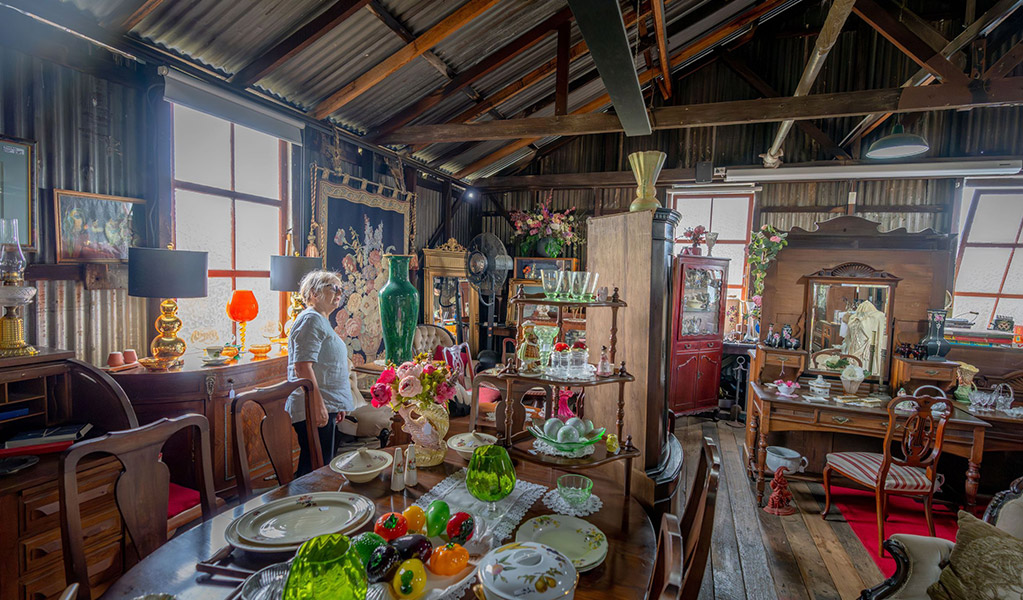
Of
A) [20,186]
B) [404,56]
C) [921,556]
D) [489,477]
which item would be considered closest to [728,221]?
[404,56]

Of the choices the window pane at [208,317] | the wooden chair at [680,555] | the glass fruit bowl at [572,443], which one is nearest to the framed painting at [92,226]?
the window pane at [208,317]

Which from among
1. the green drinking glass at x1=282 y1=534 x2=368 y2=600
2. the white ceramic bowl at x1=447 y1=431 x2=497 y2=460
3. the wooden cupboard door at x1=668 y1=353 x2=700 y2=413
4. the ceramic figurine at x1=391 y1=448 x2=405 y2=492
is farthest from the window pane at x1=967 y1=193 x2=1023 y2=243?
the green drinking glass at x1=282 y1=534 x2=368 y2=600

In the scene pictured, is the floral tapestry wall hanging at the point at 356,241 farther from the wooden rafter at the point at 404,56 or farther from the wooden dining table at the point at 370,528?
the wooden dining table at the point at 370,528

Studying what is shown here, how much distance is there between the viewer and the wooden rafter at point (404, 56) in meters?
3.21

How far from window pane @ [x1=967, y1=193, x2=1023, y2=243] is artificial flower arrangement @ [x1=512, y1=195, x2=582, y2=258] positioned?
4813mm

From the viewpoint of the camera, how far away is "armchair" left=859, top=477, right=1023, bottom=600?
1645 mm

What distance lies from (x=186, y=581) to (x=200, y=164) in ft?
9.52

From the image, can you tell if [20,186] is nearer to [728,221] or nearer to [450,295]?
[450,295]

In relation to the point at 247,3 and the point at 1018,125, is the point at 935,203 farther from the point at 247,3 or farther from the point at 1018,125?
the point at 247,3

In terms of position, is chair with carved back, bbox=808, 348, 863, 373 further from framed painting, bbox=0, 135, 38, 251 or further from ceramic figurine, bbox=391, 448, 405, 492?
framed painting, bbox=0, 135, 38, 251

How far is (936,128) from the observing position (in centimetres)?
552

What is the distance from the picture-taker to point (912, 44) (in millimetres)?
3732

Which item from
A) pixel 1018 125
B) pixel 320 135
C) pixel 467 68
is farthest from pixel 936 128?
pixel 320 135

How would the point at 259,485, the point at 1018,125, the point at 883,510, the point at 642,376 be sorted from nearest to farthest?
the point at 642,376 < the point at 883,510 < the point at 259,485 < the point at 1018,125
